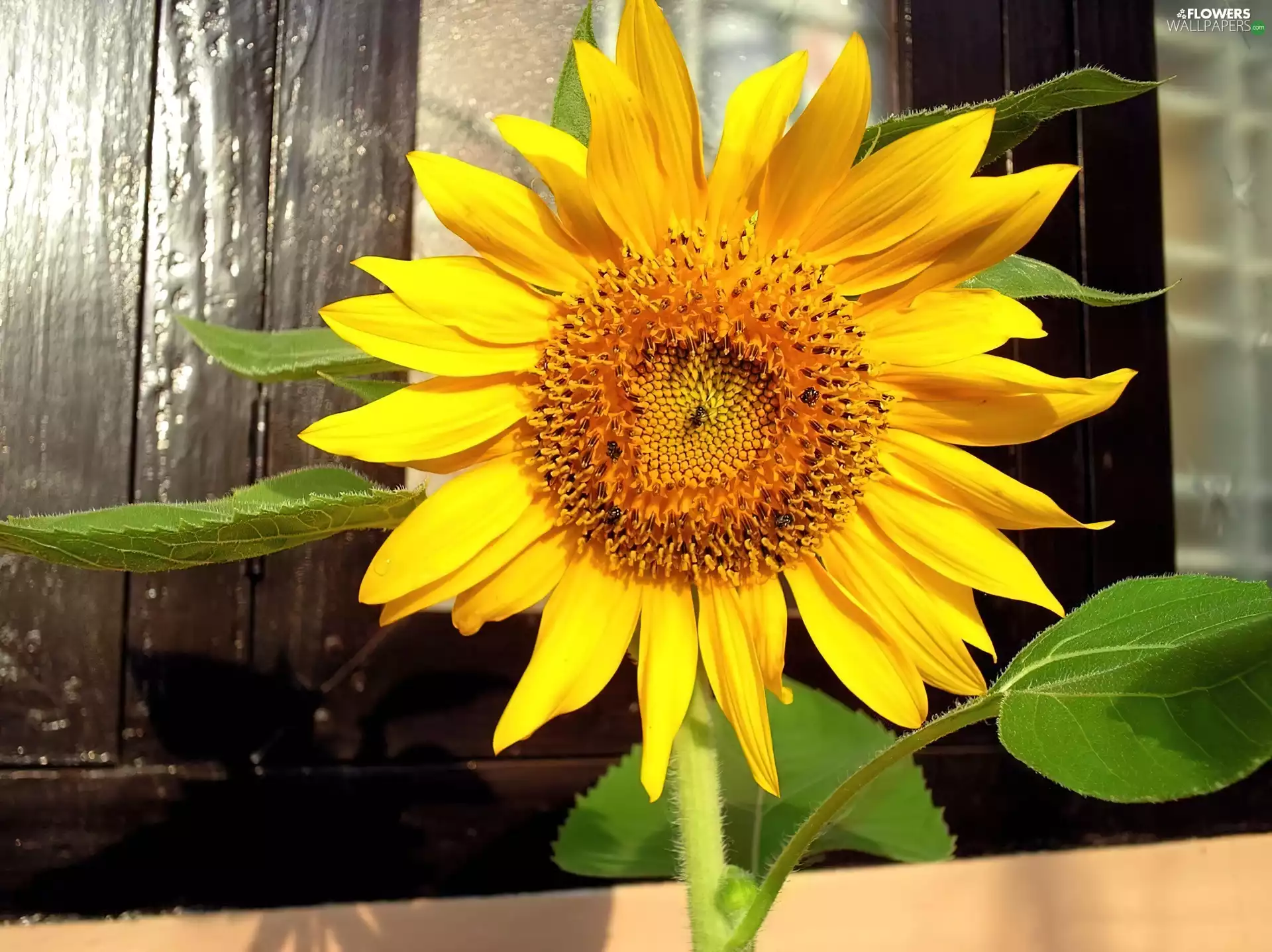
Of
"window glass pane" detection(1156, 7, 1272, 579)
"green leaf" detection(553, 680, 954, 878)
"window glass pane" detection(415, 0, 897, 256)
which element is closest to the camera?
"green leaf" detection(553, 680, 954, 878)

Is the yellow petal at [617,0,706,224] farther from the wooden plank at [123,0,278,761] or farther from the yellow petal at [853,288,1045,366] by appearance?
the wooden plank at [123,0,278,761]

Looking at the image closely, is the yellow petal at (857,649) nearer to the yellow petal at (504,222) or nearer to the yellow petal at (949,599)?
the yellow petal at (949,599)

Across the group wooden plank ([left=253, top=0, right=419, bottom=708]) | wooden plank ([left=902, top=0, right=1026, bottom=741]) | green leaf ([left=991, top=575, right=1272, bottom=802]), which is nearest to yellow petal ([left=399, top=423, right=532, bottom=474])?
green leaf ([left=991, top=575, right=1272, bottom=802])

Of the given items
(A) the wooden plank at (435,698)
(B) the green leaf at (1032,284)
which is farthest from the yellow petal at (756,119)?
(A) the wooden plank at (435,698)

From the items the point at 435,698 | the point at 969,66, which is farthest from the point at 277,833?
the point at 969,66

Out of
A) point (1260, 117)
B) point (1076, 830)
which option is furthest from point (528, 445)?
point (1260, 117)

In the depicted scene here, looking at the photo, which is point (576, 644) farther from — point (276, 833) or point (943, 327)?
point (276, 833)

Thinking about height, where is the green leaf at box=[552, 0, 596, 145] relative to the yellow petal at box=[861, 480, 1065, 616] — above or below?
above

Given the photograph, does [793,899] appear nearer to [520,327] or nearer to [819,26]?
[520,327]
